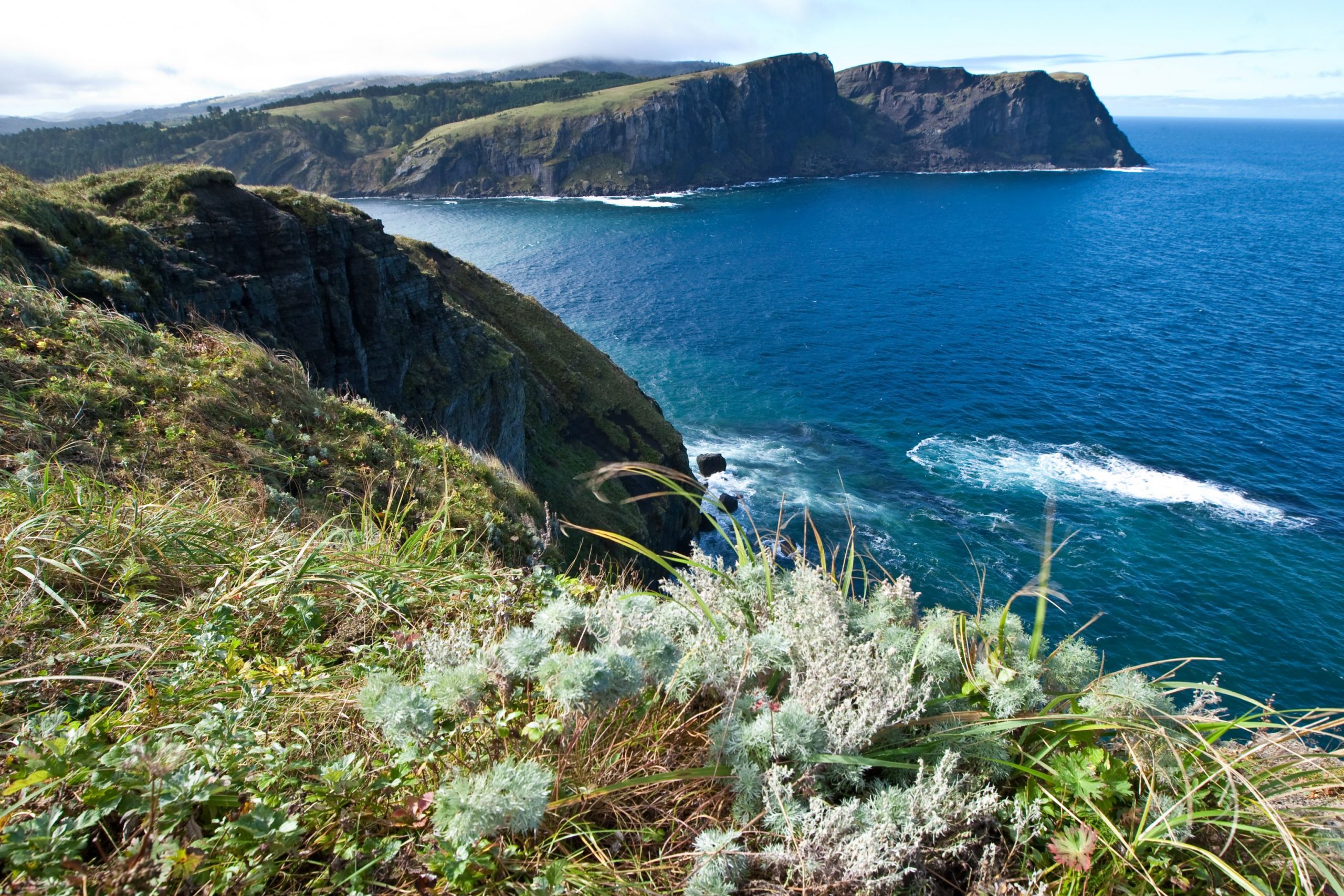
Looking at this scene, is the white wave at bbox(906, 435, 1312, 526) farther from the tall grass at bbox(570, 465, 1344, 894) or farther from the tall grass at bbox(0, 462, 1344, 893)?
the tall grass at bbox(0, 462, 1344, 893)

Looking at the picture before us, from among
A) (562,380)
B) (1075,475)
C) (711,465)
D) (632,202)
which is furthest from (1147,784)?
(632,202)

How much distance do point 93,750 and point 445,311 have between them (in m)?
30.1

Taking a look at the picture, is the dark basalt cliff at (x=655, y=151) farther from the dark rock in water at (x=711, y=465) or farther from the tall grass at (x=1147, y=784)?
the tall grass at (x=1147, y=784)

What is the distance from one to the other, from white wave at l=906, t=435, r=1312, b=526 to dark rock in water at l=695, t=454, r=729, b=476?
13291mm

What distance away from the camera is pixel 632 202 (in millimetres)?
151750

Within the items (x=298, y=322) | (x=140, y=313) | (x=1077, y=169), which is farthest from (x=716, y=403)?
(x=1077, y=169)

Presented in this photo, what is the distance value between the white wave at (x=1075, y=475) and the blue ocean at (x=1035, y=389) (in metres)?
0.21

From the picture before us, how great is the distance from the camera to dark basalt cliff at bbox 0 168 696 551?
638 inches

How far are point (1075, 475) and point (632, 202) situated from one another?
127124 mm

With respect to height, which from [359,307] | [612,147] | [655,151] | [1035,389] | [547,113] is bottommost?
[1035,389]

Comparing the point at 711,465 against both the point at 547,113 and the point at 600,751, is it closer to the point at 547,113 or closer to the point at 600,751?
the point at 600,751

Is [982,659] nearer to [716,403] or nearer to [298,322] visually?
[298,322]

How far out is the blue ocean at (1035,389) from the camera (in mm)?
33969

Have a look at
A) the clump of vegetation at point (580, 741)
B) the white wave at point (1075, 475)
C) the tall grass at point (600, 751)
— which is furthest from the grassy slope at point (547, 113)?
the tall grass at point (600, 751)
